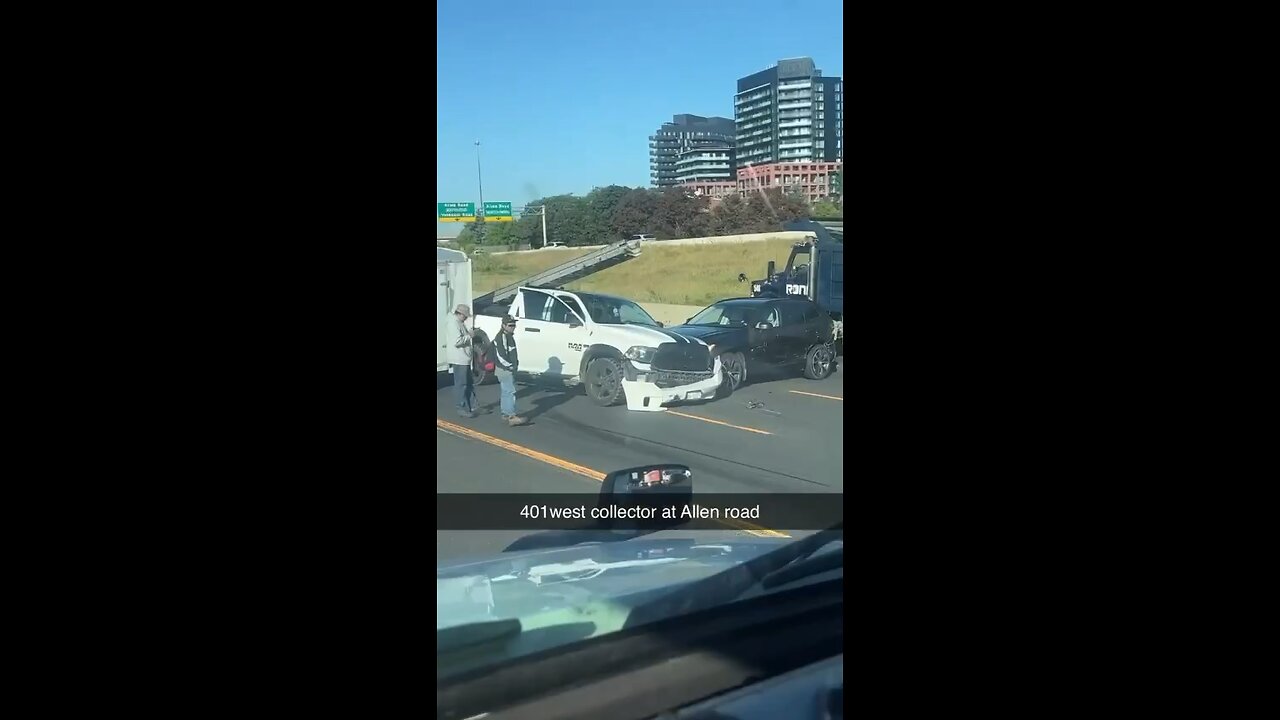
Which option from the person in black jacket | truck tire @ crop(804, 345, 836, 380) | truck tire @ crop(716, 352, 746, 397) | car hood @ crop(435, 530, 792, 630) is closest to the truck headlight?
truck tire @ crop(716, 352, 746, 397)

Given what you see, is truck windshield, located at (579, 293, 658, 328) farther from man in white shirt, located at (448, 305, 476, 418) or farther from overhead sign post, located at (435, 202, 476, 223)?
overhead sign post, located at (435, 202, 476, 223)

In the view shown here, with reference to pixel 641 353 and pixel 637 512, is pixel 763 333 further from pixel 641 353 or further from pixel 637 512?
pixel 637 512

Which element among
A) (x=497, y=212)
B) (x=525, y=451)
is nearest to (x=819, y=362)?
(x=525, y=451)

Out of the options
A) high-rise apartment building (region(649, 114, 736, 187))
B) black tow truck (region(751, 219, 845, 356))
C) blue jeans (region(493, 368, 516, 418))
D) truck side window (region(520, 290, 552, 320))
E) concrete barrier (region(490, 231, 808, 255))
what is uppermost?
high-rise apartment building (region(649, 114, 736, 187))

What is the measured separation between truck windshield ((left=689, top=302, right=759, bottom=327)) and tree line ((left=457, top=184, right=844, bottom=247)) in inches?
10.1

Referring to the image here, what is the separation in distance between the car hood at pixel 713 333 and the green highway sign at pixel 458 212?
0.73 m

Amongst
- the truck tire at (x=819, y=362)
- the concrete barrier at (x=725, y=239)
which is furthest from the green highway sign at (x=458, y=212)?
the truck tire at (x=819, y=362)

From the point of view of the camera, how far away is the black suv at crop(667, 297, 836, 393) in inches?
107

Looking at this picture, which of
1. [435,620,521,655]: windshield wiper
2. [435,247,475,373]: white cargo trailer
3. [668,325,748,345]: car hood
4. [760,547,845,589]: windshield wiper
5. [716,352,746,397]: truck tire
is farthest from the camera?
[716,352,746,397]: truck tire
